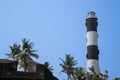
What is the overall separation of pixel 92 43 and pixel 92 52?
337 cm

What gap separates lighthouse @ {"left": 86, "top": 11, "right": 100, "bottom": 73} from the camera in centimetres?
9606

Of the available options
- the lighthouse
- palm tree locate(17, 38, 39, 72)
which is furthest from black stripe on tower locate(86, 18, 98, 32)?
palm tree locate(17, 38, 39, 72)

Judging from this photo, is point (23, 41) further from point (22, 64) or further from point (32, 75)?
point (32, 75)

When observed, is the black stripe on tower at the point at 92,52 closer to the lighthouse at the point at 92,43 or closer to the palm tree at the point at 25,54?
the lighthouse at the point at 92,43

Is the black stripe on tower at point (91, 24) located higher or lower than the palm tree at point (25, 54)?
higher

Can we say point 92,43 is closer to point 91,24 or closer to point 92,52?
point 92,52

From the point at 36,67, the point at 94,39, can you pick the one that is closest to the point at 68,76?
the point at 94,39

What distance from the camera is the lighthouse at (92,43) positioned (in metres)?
96.1

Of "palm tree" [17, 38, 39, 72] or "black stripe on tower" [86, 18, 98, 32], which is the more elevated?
"black stripe on tower" [86, 18, 98, 32]

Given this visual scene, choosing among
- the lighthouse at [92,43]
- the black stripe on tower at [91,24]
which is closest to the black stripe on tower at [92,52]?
the lighthouse at [92,43]

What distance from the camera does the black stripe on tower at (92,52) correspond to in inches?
3787

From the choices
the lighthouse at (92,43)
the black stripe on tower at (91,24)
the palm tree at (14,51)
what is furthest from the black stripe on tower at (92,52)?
the palm tree at (14,51)

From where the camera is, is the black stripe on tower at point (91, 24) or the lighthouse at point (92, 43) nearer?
the lighthouse at point (92, 43)

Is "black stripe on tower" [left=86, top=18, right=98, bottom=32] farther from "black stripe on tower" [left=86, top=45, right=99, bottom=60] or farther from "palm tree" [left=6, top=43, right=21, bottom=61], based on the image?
"palm tree" [left=6, top=43, right=21, bottom=61]
